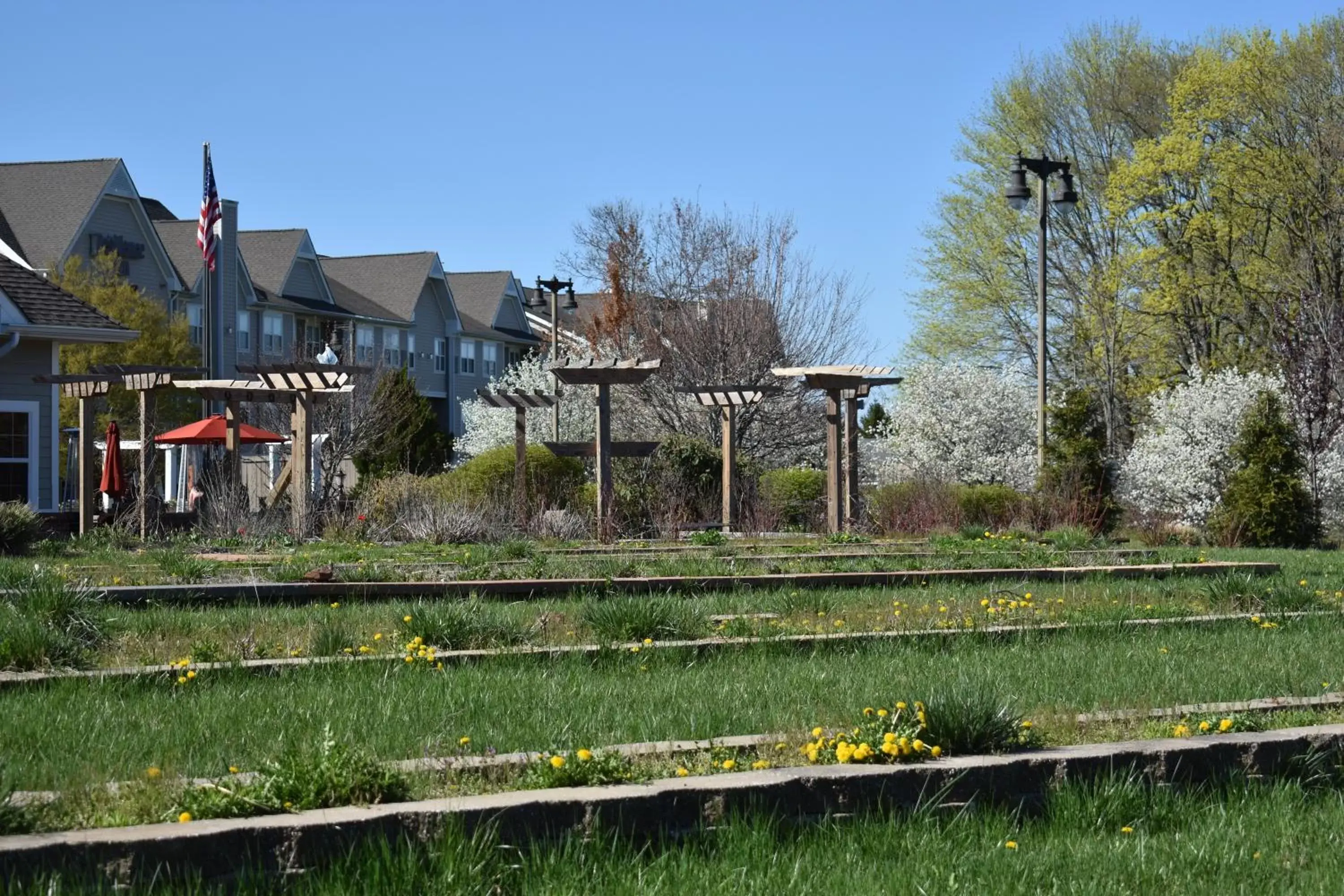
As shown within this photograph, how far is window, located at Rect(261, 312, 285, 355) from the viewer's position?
52.1 meters

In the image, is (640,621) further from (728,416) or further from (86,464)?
(86,464)

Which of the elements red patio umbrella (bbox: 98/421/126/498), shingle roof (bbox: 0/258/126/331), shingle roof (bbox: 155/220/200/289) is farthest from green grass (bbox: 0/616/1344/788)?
shingle roof (bbox: 155/220/200/289)

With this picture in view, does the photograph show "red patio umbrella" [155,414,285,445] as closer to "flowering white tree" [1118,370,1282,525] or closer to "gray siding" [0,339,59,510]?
"gray siding" [0,339,59,510]

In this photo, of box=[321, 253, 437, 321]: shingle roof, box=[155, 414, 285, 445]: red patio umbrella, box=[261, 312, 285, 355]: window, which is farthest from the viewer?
box=[321, 253, 437, 321]: shingle roof

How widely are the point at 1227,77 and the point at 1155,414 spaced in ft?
38.0

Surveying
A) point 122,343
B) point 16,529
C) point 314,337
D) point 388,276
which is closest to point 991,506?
point 16,529

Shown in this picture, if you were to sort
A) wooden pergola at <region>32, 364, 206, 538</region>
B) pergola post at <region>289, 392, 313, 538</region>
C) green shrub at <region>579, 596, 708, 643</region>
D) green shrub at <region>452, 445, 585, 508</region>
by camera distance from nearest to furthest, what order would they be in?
green shrub at <region>579, 596, 708, 643</region> → pergola post at <region>289, 392, 313, 538</region> → wooden pergola at <region>32, 364, 206, 538</region> → green shrub at <region>452, 445, 585, 508</region>

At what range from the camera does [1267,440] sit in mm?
24281

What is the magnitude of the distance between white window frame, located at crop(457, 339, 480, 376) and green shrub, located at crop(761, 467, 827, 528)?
40306mm

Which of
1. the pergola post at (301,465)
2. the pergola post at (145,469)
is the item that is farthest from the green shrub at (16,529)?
the pergola post at (301,465)

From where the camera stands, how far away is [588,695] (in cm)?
695

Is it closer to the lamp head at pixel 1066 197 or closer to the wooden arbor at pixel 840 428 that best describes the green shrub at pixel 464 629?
the wooden arbor at pixel 840 428

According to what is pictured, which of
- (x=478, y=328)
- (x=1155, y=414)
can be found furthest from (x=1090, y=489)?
(x=478, y=328)

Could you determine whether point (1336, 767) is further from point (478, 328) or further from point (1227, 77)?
point (478, 328)
